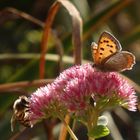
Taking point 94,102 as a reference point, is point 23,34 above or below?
above

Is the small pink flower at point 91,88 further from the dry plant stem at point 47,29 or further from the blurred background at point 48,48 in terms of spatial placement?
the dry plant stem at point 47,29

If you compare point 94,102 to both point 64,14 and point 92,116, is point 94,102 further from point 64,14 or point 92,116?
point 64,14

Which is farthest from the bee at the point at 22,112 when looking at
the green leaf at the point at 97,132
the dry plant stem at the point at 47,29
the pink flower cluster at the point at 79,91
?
the dry plant stem at the point at 47,29

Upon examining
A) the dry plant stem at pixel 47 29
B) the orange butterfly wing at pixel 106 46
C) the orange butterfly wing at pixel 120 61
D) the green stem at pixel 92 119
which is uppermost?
the dry plant stem at pixel 47 29

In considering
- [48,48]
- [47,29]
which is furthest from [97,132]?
[48,48]

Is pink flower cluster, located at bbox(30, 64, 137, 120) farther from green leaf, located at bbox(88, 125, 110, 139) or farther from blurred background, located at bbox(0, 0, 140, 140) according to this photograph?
blurred background, located at bbox(0, 0, 140, 140)

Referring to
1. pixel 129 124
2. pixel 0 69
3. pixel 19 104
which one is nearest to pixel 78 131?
pixel 129 124
